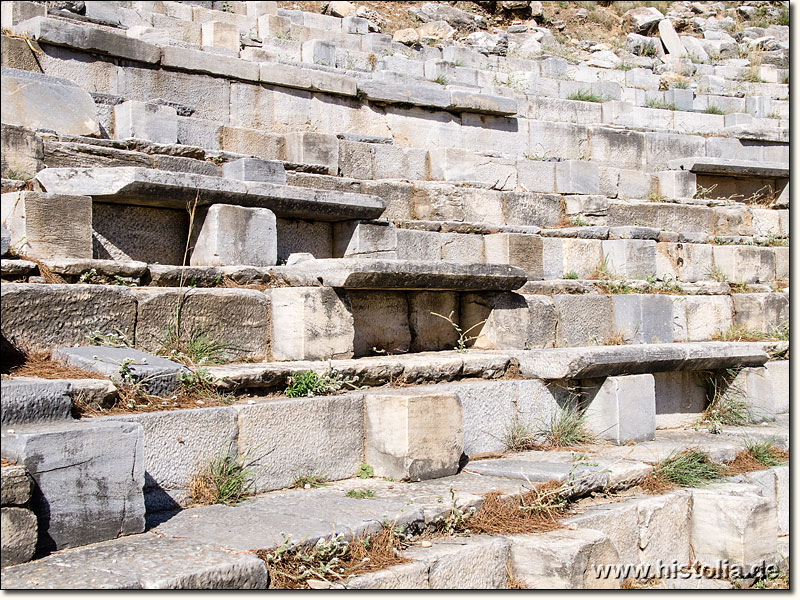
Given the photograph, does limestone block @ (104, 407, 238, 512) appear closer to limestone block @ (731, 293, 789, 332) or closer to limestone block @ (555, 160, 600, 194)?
limestone block @ (731, 293, 789, 332)

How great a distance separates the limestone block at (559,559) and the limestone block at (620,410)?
6.55 feet

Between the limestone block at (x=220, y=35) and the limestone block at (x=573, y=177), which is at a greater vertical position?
the limestone block at (x=220, y=35)

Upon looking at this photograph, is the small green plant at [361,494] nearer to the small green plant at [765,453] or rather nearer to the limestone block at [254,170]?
the limestone block at [254,170]

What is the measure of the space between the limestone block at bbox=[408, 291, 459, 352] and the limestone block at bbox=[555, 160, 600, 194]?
4.17 m

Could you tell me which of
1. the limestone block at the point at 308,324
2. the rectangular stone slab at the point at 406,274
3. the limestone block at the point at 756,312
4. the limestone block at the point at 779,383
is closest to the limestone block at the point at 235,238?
the rectangular stone slab at the point at 406,274

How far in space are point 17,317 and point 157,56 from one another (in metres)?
4.70

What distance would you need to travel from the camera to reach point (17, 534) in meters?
3.27

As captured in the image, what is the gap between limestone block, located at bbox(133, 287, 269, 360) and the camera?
200 inches

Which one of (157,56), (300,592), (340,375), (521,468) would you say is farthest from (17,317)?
(157,56)

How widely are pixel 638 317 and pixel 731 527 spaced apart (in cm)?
282

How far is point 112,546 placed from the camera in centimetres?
355

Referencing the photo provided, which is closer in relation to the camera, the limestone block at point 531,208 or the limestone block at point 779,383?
the limestone block at point 779,383

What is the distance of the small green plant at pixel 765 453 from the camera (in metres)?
6.50

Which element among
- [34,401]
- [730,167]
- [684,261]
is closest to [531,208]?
[684,261]
